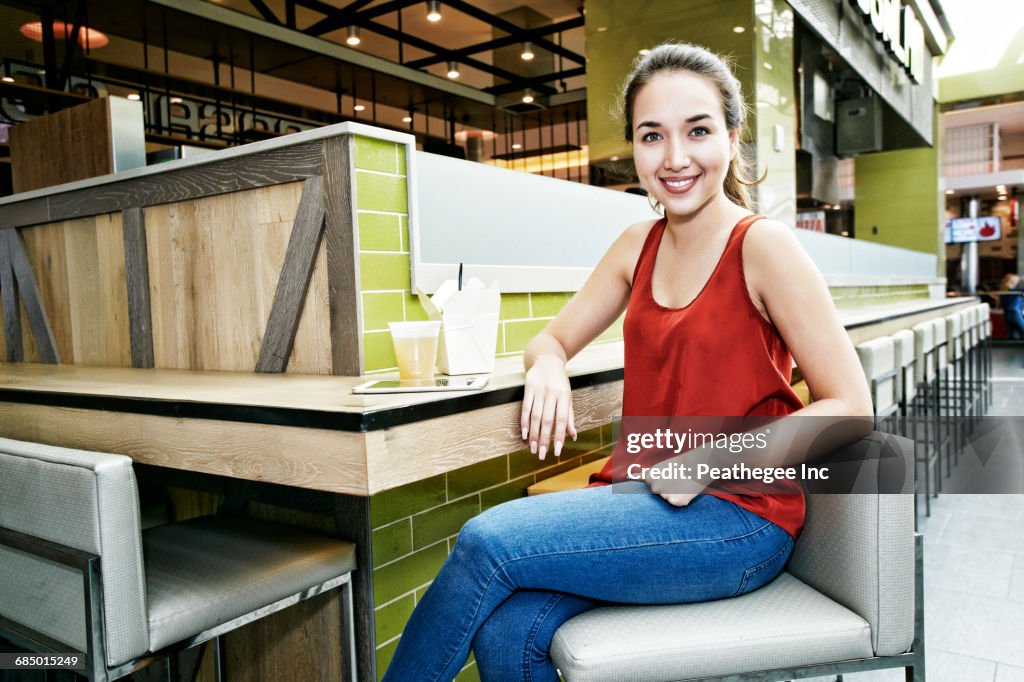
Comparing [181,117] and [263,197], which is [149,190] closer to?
[263,197]

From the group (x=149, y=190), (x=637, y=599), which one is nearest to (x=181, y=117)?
(x=149, y=190)

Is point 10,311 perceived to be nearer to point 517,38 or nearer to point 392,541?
point 392,541

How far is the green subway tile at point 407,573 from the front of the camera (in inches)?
62.9

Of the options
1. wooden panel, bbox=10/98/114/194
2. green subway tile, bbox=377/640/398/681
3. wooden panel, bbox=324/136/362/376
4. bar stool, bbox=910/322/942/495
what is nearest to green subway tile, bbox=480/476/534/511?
green subway tile, bbox=377/640/398/681

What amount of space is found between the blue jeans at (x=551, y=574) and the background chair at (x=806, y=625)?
4cm

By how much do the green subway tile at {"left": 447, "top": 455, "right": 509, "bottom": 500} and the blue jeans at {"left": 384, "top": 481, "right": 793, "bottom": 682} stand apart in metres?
0.72

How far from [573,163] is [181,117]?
5.84 m

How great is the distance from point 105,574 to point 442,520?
2.72 ft

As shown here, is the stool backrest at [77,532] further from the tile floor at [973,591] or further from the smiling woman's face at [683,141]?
the tile floor at [973,591]

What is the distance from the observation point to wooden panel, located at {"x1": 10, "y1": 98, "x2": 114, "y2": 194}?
3051 mm

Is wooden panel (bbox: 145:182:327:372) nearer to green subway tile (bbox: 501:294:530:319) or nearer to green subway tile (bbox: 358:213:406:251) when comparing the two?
green subway tile (bbox: 358:213:406:251)

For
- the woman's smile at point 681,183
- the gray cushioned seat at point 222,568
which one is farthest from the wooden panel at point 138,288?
the woman's smile at point 681,183

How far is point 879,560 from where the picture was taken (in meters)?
1.08

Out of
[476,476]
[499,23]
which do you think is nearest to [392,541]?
[476,476]
